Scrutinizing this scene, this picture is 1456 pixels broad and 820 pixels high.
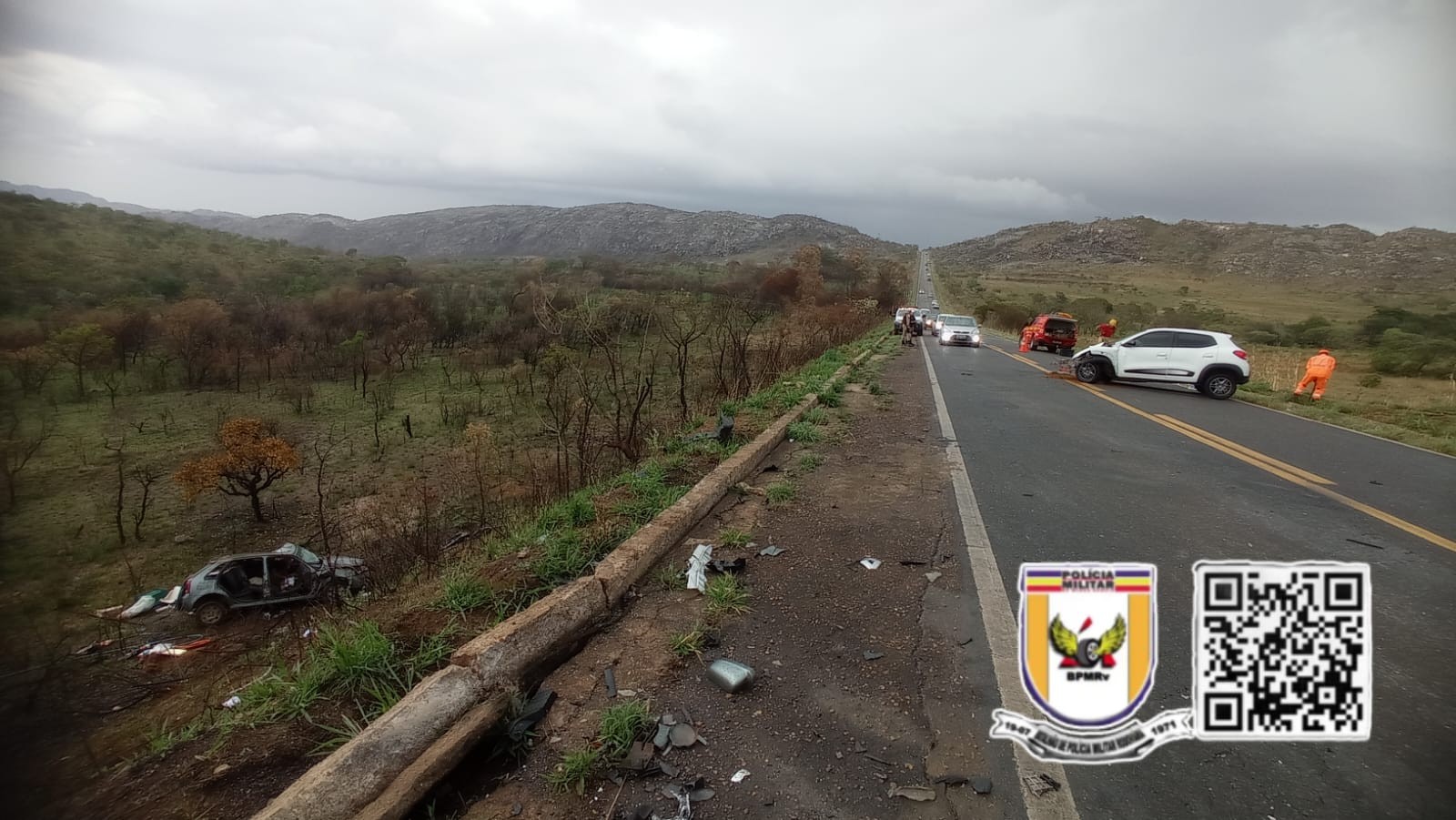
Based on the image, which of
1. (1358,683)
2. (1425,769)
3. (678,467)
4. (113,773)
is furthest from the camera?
(678,467)

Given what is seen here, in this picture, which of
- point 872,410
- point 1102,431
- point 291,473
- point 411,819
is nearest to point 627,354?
point 291,473

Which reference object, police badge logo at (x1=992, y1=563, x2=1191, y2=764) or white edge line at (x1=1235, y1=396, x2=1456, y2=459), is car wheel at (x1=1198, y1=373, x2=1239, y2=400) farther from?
police badge logo at (x1=992, y1=563, x2=1191, y2=764)

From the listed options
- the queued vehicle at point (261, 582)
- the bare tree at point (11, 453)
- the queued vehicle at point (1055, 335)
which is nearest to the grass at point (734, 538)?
the bare tree at point (11, 453)

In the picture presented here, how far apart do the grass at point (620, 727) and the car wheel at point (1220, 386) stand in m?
14.4

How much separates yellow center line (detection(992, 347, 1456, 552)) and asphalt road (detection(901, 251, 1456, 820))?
35 millimetres

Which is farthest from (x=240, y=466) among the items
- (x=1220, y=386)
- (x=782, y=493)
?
(x=1220, y=386)

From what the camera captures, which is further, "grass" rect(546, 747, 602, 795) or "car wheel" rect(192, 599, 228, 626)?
"car wheel" rect(192, 599, 228, 626)

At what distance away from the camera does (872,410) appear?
944cm

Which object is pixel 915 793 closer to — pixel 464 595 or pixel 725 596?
pixel 725 596

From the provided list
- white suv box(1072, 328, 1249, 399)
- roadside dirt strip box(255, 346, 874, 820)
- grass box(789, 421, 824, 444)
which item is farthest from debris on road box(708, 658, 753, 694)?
white suv box(1072, 328, 1249, 399)

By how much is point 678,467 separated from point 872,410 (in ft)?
14.7

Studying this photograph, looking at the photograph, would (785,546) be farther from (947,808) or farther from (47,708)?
(47,708)

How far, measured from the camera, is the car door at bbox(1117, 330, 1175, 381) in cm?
1315

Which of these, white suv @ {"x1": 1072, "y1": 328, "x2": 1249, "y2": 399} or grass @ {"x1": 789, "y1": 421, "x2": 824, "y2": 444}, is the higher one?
white suv @ {"x1": 1072, "y1": 328, "x2": 1249, "y2": 399}
